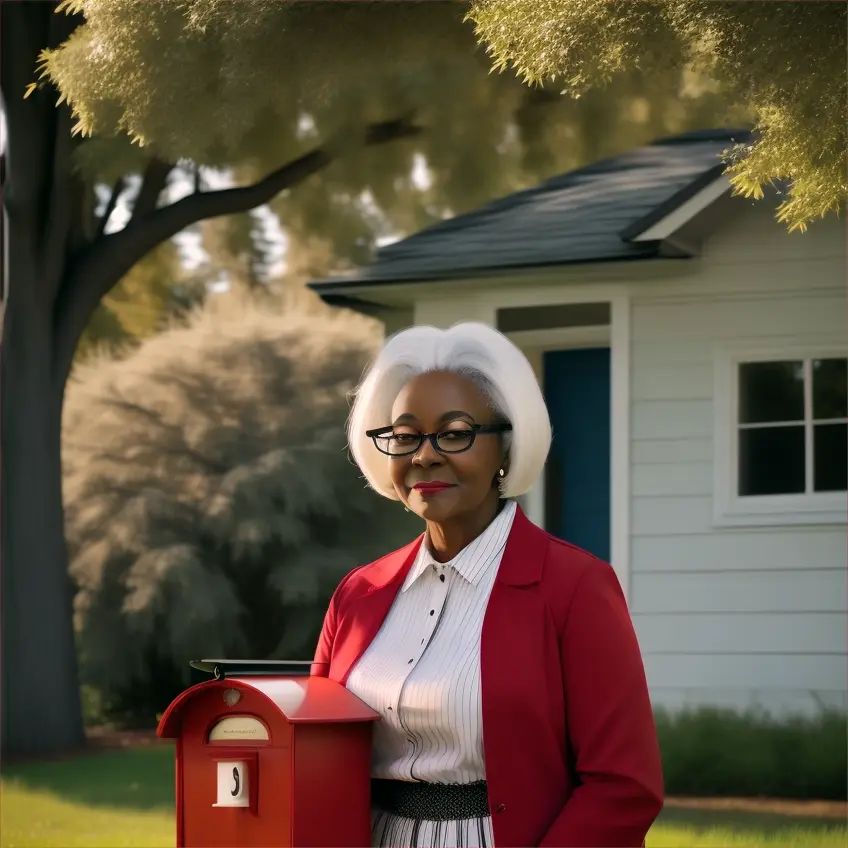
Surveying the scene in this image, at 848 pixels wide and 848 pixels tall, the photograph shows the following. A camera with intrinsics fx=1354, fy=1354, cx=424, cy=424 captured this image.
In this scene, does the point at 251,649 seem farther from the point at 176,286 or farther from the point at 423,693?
the point at 423,693

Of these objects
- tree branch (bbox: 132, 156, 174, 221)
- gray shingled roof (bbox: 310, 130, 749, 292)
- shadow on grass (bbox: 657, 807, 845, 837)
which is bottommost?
shadow on grass (bbox: 657, 807, 845, 837)

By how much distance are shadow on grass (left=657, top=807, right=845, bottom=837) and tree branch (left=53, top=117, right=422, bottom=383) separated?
17.4 ft

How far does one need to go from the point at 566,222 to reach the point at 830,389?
1.96 m

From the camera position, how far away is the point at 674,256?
25.9ft

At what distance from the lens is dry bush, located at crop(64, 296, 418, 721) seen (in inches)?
396

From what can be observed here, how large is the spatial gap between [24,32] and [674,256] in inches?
189

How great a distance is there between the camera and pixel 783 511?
7656mm

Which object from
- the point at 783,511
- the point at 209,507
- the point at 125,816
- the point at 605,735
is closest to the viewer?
the point at 605,735

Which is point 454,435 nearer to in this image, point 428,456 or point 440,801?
point 428,456

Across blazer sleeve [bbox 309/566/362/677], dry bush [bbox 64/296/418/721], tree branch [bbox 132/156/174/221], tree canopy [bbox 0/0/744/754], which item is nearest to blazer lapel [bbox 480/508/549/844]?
blazer sleeve [bbox 309/566/362/677]

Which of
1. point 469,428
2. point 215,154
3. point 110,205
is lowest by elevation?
point 469,428

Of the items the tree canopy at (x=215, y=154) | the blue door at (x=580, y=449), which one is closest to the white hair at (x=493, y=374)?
the tree canopy at (x=215, y=154)

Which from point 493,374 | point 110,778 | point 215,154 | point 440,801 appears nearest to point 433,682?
point 440,801

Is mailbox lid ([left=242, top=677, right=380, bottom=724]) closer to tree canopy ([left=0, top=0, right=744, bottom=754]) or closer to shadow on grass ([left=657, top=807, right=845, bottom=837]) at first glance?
tree canopy ([left=0, top=0, right=744, bottom=754])
